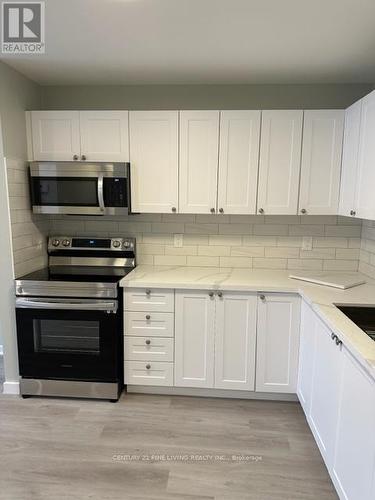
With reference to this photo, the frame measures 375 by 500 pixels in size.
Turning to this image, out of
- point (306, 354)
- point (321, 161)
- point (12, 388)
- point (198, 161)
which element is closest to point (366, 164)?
point (321, 161)

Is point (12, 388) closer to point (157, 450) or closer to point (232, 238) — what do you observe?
point (157, 450)

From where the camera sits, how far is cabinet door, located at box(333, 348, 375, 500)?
1266 millimetres

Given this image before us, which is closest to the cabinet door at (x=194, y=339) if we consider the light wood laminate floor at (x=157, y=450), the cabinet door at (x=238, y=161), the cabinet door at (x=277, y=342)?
the light wood laminate floor at (x=157, y=450)

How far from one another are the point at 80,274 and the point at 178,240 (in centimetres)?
86

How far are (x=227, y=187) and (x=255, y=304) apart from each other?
0.90 m

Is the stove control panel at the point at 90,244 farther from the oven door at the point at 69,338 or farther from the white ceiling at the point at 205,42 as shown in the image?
the white ceiling at the point at 205,42

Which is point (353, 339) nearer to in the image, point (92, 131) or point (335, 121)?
point (335, 121)

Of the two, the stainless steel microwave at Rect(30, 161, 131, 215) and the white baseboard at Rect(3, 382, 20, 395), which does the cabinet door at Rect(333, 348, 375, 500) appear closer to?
the stainless steel microwave at Rect(30, 161, 131, 215)

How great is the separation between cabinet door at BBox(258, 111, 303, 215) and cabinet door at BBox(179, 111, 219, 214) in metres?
0.36

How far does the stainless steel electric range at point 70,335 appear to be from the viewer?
2375mm

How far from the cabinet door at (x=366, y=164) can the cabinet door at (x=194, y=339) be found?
1.16 m

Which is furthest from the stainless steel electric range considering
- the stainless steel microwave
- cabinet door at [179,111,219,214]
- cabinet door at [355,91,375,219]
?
cabinet door at [355,91,375,219]

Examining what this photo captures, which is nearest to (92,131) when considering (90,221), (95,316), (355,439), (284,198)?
(90,221)

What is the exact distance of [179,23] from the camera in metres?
1.76
